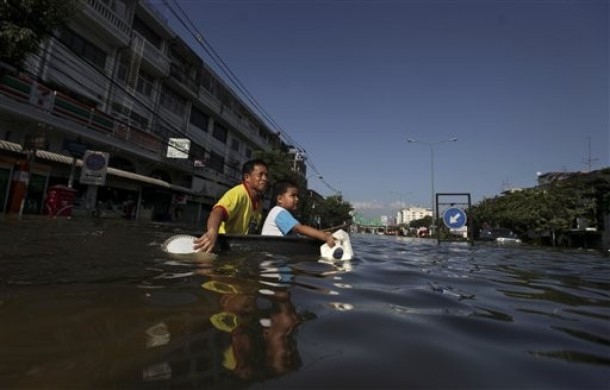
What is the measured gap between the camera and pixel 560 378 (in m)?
1.36

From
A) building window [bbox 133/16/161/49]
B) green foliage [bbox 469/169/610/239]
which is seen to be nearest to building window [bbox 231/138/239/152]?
building window [bbox 133/16/161/49]

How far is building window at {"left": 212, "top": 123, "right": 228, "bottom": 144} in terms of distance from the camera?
33.7 m

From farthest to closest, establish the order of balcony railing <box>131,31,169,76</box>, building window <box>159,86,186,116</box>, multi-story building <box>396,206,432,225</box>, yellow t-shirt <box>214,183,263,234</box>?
multi-story building <box>396,206,432,225</box> → building window <box>159,86,186,116</box> → balcony railing <box>131,31,169,76</box> → yellow t-shirt <box>214,183,263,234</box>

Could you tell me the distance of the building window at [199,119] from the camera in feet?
97.2

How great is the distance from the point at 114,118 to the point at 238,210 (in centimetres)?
1347

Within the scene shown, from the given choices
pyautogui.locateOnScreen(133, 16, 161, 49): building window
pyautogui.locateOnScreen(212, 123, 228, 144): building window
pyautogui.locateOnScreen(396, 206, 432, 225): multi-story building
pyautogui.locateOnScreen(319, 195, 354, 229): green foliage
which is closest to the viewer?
pyautogui.locateOnScreen(133, 16, 161, 49): building window

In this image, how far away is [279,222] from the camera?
5578 millimetres

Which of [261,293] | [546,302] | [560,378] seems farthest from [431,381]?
[546,302]

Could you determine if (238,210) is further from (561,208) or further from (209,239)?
(561,208)

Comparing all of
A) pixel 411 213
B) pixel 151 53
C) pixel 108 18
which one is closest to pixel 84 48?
pixel 108 18

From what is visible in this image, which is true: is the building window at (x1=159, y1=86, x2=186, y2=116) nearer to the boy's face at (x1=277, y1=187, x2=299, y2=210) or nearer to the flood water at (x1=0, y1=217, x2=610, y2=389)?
the boy's face at (x1=277, y1=187, x2=299, y2=210)

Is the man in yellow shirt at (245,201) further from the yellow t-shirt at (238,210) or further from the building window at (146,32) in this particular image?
the building window at (146,32)

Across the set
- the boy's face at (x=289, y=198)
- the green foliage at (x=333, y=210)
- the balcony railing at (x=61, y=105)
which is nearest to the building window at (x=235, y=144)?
the balcony railing at (x=61, y=105)

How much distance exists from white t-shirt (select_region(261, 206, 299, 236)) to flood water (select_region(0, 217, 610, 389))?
236 cm
